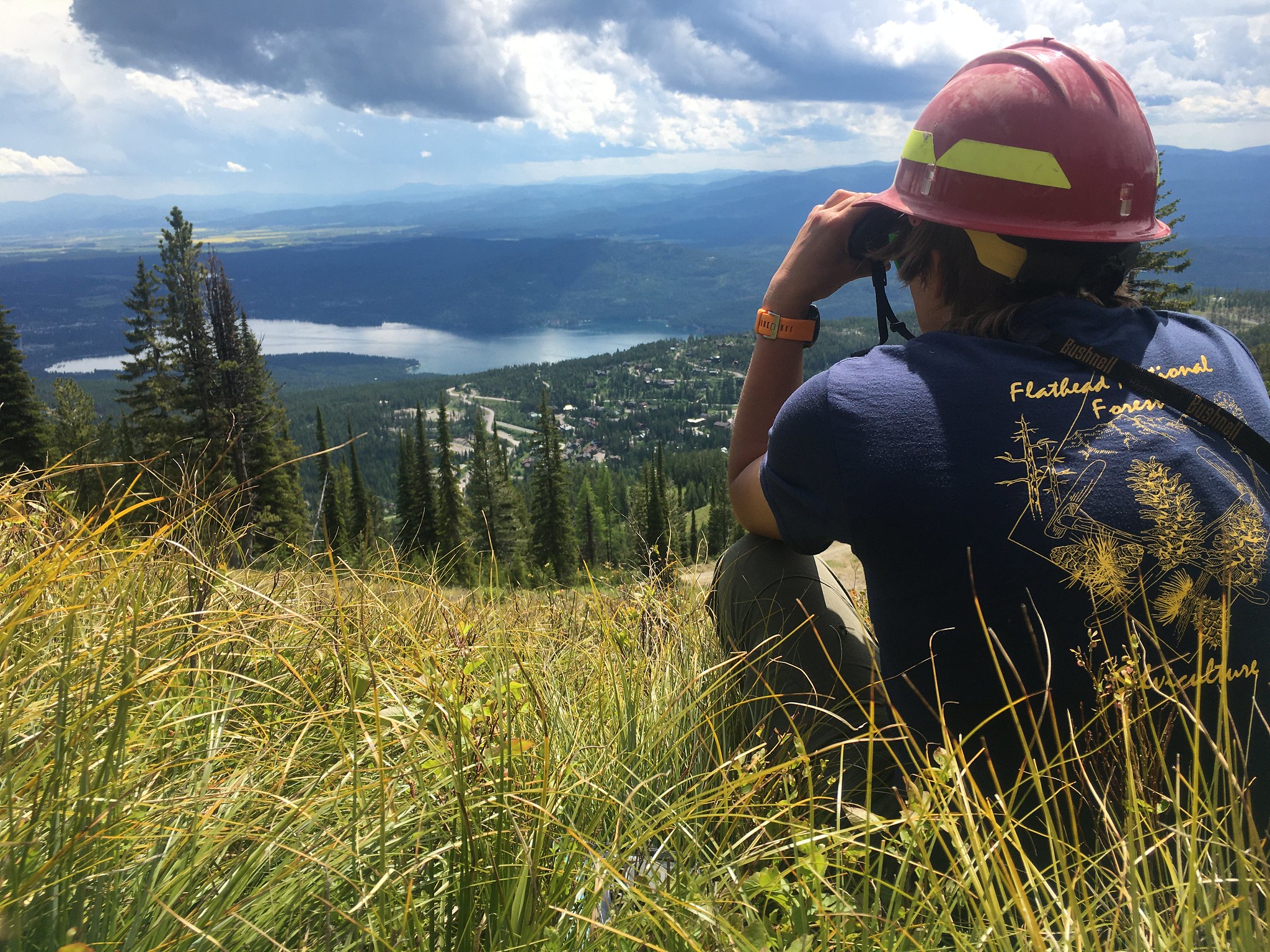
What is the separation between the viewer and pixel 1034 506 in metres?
1.43

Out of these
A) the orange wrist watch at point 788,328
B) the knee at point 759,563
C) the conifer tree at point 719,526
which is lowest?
the conifer tree at point 719,526

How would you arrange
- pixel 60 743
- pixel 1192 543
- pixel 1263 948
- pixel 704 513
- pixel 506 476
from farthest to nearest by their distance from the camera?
pixel 704 513 < pixel 506 476 < pixel 1192 543 < pixel 60 743 < pixel 1263 948

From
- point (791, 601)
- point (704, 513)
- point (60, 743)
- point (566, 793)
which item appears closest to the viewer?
point (60, 743)

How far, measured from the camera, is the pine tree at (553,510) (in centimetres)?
4184

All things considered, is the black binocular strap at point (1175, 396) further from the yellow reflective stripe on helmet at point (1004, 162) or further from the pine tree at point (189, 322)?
the pine tree at point (189, 322)

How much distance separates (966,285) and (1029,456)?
711 millimetres

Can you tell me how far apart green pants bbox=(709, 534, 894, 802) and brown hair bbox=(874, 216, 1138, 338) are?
3.00 feet

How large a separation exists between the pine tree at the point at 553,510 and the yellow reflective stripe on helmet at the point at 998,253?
39.8m

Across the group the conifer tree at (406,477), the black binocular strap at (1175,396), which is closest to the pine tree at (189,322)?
the conifer tree at (406,477)

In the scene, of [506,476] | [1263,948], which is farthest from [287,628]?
[506,476]

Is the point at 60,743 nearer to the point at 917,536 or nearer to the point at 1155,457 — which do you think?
the point at 917,536

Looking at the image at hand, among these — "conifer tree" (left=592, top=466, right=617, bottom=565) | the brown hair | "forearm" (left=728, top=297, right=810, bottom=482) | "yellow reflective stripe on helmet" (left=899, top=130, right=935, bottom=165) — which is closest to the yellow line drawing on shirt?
the brown hair

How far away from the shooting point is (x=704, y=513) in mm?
82062

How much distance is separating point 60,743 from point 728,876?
4.08 ft
